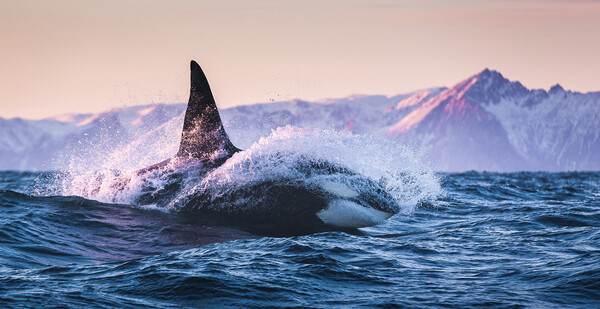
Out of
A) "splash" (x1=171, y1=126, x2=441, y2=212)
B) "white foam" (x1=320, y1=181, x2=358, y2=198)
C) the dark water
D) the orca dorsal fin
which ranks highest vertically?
the orca dorsal fin

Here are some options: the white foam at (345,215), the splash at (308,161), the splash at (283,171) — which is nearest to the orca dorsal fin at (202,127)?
the splash at (283,171)

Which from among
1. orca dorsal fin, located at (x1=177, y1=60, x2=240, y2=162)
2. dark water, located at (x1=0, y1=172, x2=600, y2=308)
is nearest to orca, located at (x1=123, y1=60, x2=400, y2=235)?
orca dorsal fin, located at (x1=177, y1=60, x2=240, y2=162)

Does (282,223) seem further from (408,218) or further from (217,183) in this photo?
(408,218)

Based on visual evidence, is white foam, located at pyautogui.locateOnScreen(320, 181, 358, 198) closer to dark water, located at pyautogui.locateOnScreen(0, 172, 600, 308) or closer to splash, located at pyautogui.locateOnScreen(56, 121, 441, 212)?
splash, located at pyautogui.locateOnScreen(56, 121, 441, 212)

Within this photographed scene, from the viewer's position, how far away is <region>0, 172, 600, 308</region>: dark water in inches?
330

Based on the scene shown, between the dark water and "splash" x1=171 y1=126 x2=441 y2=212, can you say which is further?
"splash" x1=171 y1=126 x2=441 y2=212

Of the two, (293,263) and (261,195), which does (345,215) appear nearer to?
(261,195)

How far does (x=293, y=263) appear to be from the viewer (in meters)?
10.4

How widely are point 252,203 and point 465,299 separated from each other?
6684 millimetres

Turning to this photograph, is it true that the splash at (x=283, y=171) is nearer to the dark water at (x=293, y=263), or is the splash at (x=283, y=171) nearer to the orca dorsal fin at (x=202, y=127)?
the orca dorsal fin at (x=202, y=127)

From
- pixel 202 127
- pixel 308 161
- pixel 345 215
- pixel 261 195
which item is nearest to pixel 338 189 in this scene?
pixel 345 215

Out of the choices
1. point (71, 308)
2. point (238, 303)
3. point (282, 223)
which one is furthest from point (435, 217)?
point (71, 308)

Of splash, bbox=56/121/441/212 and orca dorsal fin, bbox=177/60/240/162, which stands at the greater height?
orca dorsal fin, bbox=177/60/240/162

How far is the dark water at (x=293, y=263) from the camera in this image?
330 inches
